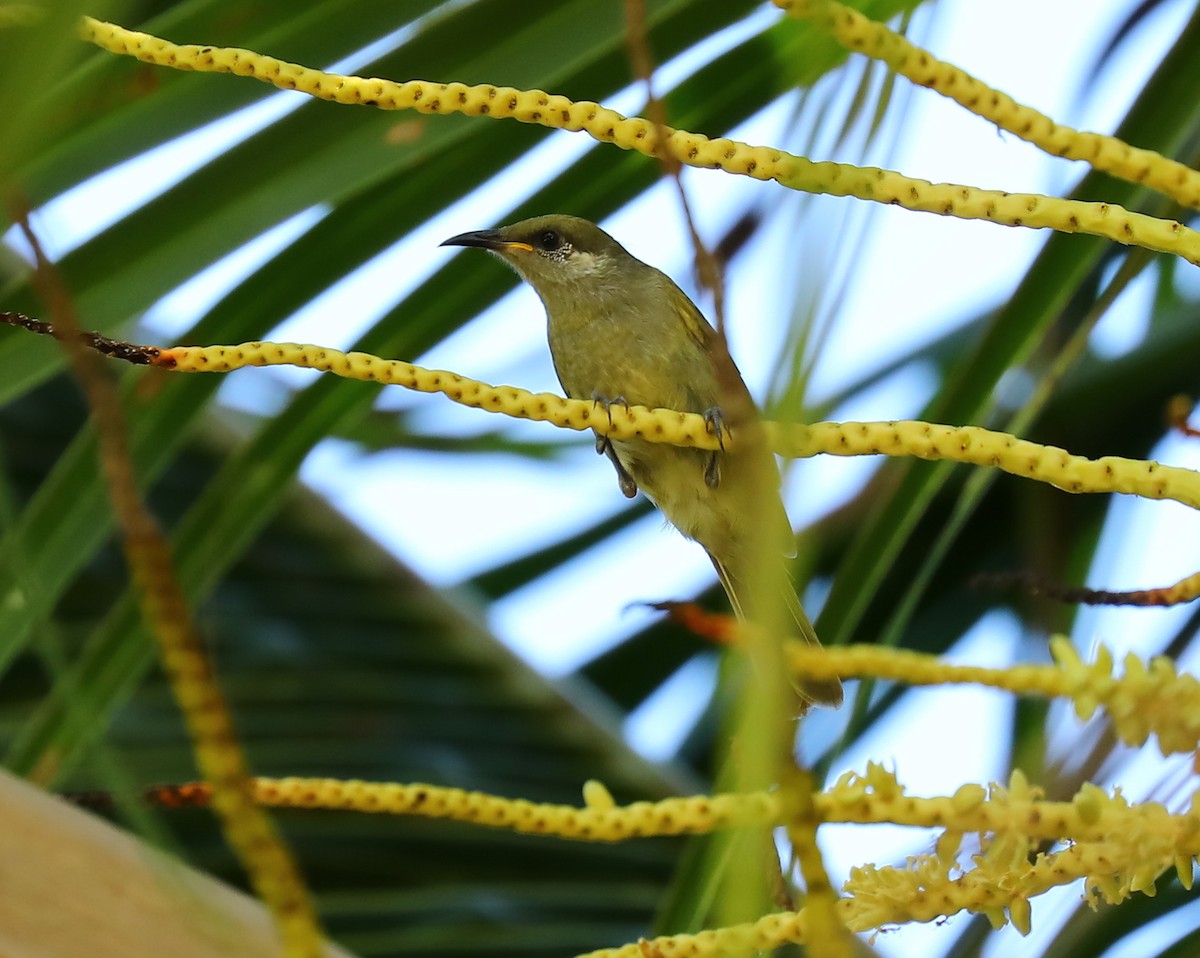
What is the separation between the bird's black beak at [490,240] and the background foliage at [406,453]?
2.13 feet

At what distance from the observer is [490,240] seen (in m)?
3.29

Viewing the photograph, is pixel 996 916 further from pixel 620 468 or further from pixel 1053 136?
pixel 620 468

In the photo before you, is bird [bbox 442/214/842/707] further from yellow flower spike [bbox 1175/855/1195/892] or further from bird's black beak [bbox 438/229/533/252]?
yellow flower spike [bbox 1175/855/1195/892]

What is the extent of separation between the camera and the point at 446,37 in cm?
141

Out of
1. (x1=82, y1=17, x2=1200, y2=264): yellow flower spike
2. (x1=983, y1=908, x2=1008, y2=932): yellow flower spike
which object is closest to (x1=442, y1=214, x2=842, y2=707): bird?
(x1=82, y1=17, x2=1200, y2=264): yellow flower spike

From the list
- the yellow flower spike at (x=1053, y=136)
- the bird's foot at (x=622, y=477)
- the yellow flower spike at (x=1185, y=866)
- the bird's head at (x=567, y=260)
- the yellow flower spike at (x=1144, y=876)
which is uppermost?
the bird's head at (x=567, y=260)

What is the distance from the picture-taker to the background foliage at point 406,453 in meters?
1.36

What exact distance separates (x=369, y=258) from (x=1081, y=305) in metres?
1.32

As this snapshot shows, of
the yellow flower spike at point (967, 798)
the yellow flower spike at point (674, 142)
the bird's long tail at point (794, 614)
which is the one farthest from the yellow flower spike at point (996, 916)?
the bird's long tail at point (794, 614)

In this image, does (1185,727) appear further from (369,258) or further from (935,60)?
(369,258)

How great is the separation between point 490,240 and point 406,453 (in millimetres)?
820

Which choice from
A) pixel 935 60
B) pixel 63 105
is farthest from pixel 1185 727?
pixel 63 105

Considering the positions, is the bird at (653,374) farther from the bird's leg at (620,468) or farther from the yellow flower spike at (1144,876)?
the yellow flower spike at (1144,876)

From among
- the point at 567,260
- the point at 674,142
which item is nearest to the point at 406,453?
the point at 567,260
